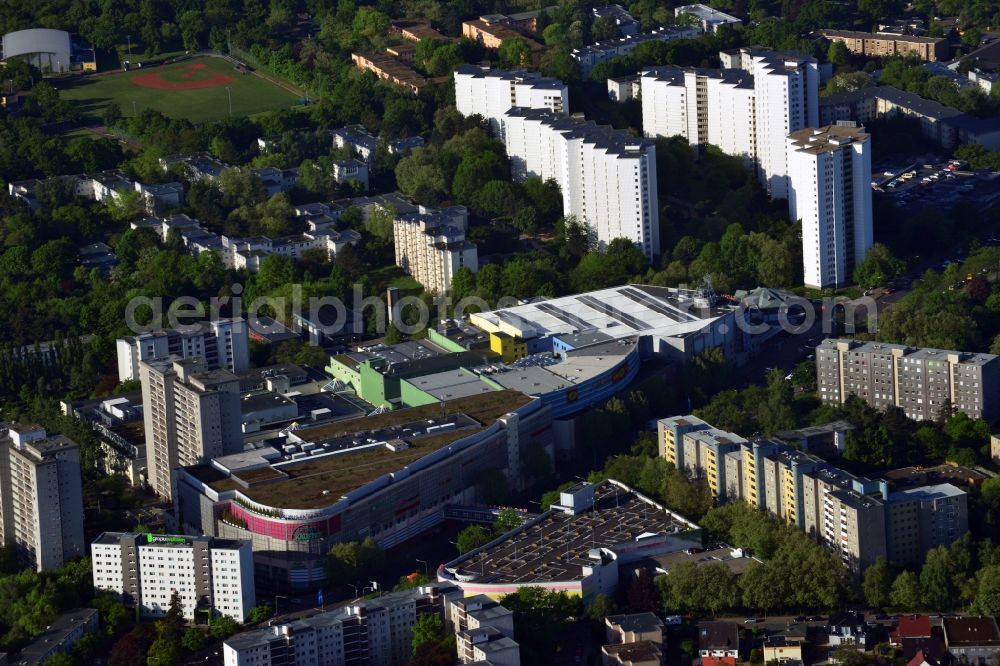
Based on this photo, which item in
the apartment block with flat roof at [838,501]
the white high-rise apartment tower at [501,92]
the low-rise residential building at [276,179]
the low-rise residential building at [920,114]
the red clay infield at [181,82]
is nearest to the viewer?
the apartment block with flat roof at [838,501]

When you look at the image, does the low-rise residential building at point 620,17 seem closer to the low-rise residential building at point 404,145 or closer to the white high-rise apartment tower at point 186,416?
the low-rise residential building at point 404,145

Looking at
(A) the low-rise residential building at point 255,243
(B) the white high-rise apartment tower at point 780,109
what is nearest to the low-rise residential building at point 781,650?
(A) the low-rise residential building at point 255,243

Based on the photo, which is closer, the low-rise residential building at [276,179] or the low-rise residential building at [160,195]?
the low-rise residential building at [160,195]

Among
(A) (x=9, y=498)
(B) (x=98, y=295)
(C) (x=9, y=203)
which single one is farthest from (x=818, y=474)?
(C) (x=9, y=203)

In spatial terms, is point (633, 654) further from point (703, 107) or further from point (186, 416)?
point (703, 107)

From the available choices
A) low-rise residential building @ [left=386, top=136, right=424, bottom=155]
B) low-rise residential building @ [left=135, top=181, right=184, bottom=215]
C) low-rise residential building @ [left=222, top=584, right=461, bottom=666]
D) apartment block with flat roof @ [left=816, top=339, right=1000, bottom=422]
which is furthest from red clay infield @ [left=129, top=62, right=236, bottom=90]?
low-rise residential building @ [left=222, top=584, right=461, bottom=666]
